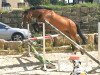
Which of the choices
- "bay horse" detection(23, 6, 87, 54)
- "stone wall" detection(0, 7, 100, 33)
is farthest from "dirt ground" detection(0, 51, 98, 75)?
"stone wall" detection(0, 7, 100, 33)

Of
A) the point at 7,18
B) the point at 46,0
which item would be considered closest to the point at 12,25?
the point at 7,18

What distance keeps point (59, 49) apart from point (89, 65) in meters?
4.41

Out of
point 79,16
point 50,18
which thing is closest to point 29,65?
point 50,18

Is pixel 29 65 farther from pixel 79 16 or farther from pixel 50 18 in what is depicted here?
pixel 79 16

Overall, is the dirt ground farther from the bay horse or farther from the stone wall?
the stone wall

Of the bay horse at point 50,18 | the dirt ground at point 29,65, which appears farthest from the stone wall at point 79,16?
the bay horse at point 50,18

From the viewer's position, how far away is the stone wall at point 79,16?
2620 cm

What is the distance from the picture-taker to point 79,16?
2644 centimetres

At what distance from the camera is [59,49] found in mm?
18875

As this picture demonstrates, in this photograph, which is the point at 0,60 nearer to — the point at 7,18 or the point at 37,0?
the point at 7,18

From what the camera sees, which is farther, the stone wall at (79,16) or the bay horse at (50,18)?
the stone wall at (79,16)

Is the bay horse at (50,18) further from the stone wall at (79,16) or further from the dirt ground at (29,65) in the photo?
the stone wall at (79,16)

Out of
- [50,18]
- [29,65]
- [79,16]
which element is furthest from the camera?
[79,16]

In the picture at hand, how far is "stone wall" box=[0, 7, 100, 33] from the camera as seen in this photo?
2620 cm
